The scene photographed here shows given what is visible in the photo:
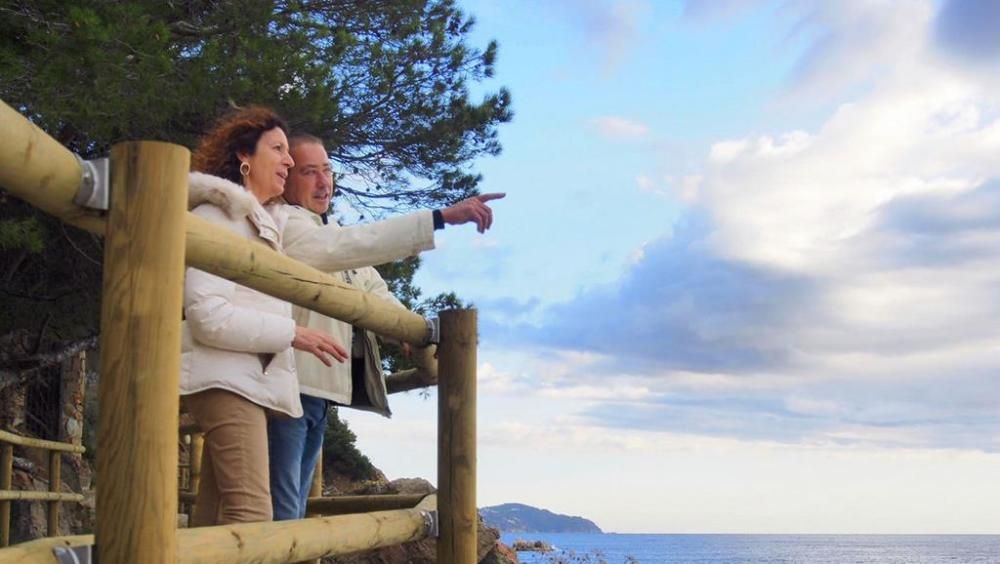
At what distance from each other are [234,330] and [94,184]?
2.94ft

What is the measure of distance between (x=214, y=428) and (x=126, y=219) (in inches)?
39.5

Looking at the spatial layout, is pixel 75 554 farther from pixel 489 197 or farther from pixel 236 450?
pixel 489 197

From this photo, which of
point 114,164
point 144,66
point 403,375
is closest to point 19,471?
point 144,66

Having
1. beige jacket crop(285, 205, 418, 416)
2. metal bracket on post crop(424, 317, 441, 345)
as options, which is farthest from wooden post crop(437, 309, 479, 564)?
beige jacket crop(285, 205, 418, 416)

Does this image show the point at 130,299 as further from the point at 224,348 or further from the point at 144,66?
the point at 144,66

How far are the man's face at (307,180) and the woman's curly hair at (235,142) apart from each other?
0.19 metres

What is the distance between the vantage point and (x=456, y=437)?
3369 millimetres

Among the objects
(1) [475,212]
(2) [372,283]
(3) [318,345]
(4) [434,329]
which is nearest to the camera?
(3) [318,345]

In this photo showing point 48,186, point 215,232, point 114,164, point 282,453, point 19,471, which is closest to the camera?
point 48,186

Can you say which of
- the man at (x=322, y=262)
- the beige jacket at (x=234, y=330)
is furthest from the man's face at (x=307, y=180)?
the beige jacket at (x=234, y=330)

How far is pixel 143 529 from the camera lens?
1.82 metres

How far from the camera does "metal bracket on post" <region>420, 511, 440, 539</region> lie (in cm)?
338

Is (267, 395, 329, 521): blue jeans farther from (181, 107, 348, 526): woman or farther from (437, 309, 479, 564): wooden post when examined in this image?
(437, 309, 479, 564): wooden post

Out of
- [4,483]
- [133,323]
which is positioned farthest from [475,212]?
[4,483]
